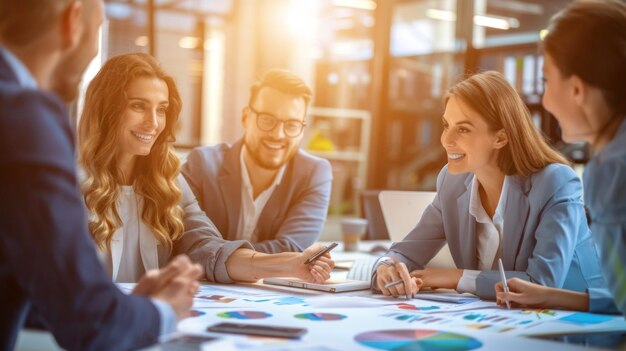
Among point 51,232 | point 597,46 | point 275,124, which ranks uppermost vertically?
point 597,46

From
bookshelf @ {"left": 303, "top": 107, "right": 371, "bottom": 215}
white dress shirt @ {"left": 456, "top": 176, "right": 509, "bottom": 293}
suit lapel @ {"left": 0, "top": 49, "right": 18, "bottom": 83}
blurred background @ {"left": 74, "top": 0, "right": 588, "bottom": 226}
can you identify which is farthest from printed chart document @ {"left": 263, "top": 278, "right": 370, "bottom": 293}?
bookshelf @ {"left": 303, "top": 107, "right": 371, "bottom": 215}

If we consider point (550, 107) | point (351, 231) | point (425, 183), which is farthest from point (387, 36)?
point (550, 107)

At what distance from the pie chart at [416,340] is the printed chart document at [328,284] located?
0.58 metres

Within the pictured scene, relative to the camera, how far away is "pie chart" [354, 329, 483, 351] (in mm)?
1417

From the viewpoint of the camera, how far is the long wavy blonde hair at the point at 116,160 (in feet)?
7.21

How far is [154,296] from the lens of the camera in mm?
1299

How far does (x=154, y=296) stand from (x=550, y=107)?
38.2 inches

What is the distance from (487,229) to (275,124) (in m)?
1.00

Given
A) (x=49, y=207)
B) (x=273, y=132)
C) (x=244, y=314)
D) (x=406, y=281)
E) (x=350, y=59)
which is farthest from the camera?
(x=350, y=59)

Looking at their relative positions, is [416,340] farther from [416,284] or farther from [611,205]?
[416,284]

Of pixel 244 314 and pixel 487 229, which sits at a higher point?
pixel 487 229

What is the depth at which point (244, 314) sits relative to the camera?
1.69 meters

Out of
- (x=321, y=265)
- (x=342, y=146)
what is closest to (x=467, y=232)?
(x=321, y=265)

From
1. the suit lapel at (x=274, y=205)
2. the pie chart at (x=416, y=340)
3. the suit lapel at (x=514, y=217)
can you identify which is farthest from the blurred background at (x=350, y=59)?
the pie chart at (x=416, y=340)
